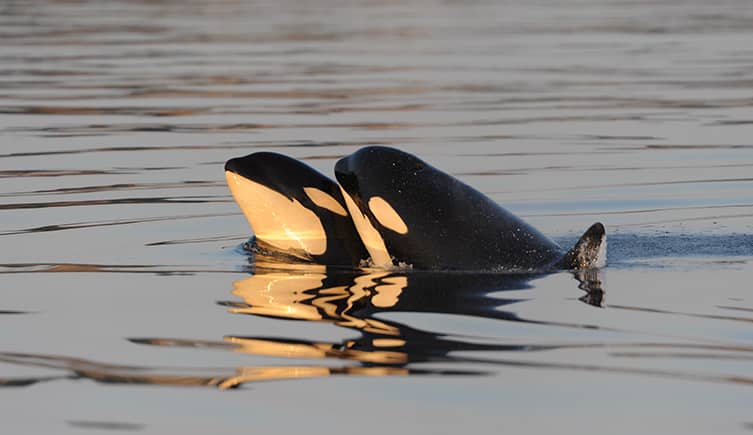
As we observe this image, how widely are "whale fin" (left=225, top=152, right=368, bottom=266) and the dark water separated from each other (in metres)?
0.47

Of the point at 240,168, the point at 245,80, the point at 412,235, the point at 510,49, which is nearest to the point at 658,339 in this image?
the point at 412,235

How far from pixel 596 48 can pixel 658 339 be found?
23333mm

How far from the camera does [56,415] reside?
664 centimetres

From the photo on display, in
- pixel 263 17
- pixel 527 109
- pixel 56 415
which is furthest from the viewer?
pixel 263 17

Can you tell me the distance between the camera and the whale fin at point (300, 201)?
10.5 m

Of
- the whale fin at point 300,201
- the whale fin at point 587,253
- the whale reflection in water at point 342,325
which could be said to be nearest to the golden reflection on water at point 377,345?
the whale reflection in water at point 342,325

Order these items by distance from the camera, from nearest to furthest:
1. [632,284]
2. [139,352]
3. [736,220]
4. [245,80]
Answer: [139,352], [632,284], [736,220], [245,80]

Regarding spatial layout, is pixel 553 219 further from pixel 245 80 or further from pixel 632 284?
pixel 245 80

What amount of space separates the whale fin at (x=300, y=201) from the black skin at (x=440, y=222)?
56 cm

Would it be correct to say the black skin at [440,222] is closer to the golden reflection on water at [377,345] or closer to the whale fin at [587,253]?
the whale fin at [587,253]

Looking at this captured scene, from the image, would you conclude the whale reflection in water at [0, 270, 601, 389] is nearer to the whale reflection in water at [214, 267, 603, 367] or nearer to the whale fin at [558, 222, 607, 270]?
the whale reflection in water at [214, 267, 603, 367]

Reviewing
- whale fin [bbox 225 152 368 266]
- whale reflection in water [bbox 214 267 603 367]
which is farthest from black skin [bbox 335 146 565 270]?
whale fin [bbox 225 152 368 266]

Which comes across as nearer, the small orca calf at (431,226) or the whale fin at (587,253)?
the whale fin at (587,253)

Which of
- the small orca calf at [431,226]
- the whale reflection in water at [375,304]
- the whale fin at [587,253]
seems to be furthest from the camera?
the small orca calf at [431,226]
